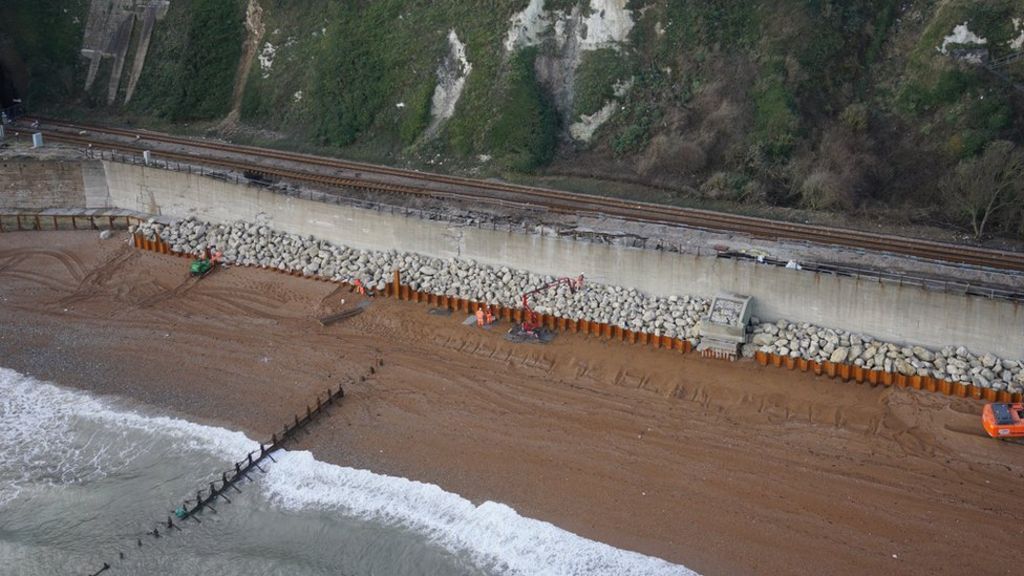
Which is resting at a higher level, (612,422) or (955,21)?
(955,21)

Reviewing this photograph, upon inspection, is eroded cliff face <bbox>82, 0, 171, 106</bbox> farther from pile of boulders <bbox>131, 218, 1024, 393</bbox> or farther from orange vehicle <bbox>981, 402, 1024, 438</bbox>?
orange vehicle <bbox>981, 402, 1024, 438</bbox>

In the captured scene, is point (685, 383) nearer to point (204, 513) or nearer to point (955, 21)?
point (204, 513)

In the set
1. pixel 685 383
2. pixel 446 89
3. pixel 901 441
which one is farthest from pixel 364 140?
pixel 901 441

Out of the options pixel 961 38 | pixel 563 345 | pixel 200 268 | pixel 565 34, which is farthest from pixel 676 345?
pixel 200 268

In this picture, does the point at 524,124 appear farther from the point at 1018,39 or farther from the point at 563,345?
the point at 1018,39

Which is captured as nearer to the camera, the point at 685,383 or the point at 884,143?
the point at 685,383
